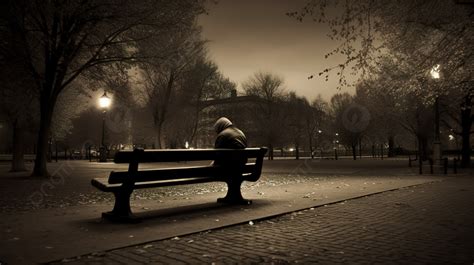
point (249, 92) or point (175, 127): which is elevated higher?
point (249, 92)

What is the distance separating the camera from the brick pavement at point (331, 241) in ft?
14.7

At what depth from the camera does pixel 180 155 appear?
7.15 meters

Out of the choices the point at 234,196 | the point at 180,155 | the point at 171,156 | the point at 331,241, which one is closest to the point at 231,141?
the point at 234,196

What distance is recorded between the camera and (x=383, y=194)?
10281 millimetres

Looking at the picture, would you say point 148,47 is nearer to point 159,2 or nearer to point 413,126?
point 159,2

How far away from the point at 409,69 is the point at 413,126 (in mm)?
19309

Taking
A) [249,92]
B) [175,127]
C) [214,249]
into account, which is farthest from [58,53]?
[249,92]

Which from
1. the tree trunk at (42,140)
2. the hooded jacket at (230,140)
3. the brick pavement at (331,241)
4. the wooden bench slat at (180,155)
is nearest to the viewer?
the brick pavement at (331,241)

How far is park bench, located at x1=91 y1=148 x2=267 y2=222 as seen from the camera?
6.56 meters

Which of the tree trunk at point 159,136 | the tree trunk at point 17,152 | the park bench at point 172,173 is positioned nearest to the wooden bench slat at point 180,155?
the park bench at point 172,173

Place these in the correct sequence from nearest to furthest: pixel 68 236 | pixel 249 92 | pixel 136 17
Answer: pixel 68 236
pixel 136 17
pixel 249 92
